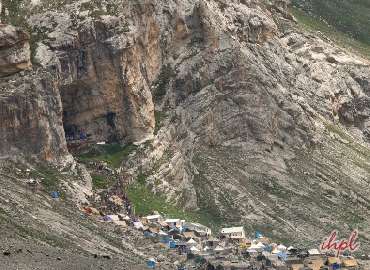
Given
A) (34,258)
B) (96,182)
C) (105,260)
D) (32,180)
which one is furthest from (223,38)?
(34,258)

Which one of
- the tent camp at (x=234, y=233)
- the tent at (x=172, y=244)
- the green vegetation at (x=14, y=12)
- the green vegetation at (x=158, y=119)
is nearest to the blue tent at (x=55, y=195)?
the tent at (x=172, y=244)

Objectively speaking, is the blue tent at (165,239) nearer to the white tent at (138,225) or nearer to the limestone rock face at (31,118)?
the white tent at (138,225)

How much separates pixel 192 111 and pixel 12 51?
31.1 metres

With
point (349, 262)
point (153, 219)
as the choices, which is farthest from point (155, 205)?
point (349, 262)

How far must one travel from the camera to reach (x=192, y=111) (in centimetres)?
13112

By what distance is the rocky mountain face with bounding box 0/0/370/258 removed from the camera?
4345 inches

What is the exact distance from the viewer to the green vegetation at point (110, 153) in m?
118

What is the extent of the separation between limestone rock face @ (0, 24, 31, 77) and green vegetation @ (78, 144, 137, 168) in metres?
14.9

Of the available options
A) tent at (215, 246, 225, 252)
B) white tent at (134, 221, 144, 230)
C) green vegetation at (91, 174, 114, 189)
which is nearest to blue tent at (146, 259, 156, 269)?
white tent at (134, 221, 144, 230)

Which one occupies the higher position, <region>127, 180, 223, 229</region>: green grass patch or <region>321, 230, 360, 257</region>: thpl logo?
<region>127, 180, 223, 229</region>: green grass patch

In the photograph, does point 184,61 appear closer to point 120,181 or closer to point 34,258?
point 120,181

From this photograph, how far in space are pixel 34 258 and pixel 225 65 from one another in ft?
226

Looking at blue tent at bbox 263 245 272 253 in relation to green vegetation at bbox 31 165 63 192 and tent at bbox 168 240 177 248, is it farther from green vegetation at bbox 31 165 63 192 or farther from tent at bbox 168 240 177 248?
green vegetation at bbox 31 165 63 192

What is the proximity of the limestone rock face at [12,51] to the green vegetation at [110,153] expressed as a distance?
14.9 m
